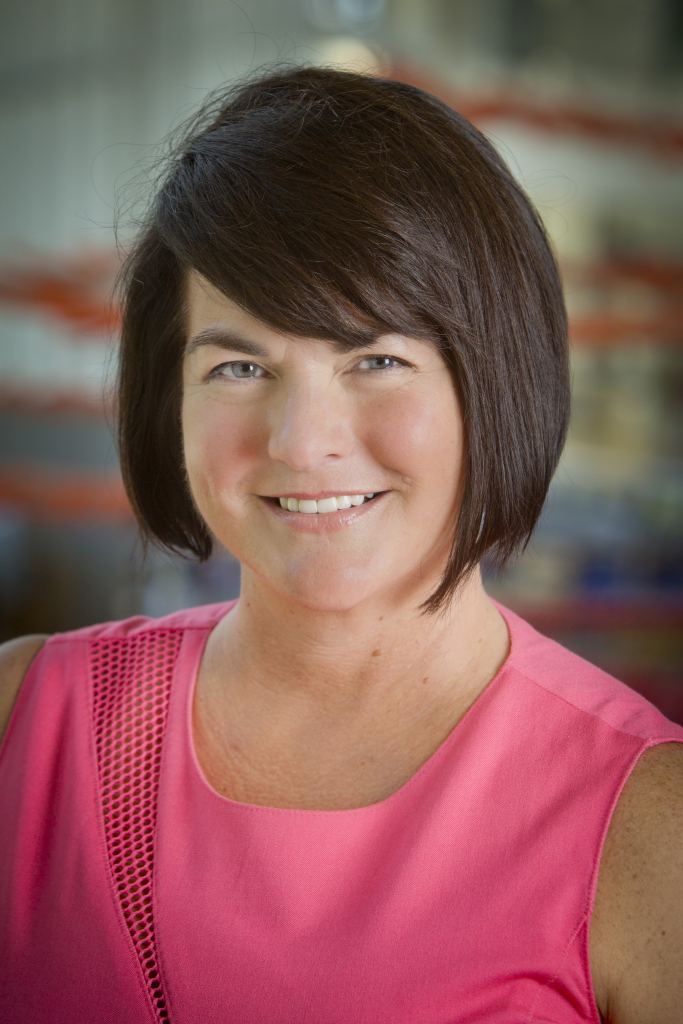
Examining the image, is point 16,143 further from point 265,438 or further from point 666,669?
point 265,438

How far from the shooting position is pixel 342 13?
5.92 metres

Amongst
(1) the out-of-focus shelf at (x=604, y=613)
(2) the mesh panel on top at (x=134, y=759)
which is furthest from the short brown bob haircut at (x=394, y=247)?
(1) the out-of-focus shelf at (x=604, y=613)

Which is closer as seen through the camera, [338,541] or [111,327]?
[338,541]

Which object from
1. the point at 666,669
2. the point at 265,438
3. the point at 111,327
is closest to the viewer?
the point at 265,438

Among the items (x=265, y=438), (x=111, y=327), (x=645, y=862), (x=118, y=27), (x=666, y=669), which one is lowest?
(x=666, y=669)

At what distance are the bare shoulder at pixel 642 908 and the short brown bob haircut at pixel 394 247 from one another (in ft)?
0.96

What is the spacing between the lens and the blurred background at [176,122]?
5176 millimetres

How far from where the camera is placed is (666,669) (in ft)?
13.3

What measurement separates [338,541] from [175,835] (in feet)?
1.24

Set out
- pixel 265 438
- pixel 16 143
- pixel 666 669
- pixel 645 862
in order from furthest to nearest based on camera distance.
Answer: pixel 16 143 → pixel 666 669 → pixel 265 438 → pixel 645 862

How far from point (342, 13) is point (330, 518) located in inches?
215

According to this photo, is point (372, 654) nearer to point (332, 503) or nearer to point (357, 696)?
point (357, 696)

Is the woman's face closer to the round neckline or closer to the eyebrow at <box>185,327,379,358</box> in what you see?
the eyebrow at <box>185,327,379,358</box>

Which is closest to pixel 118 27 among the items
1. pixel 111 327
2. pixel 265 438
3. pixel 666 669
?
pixel 666 669
